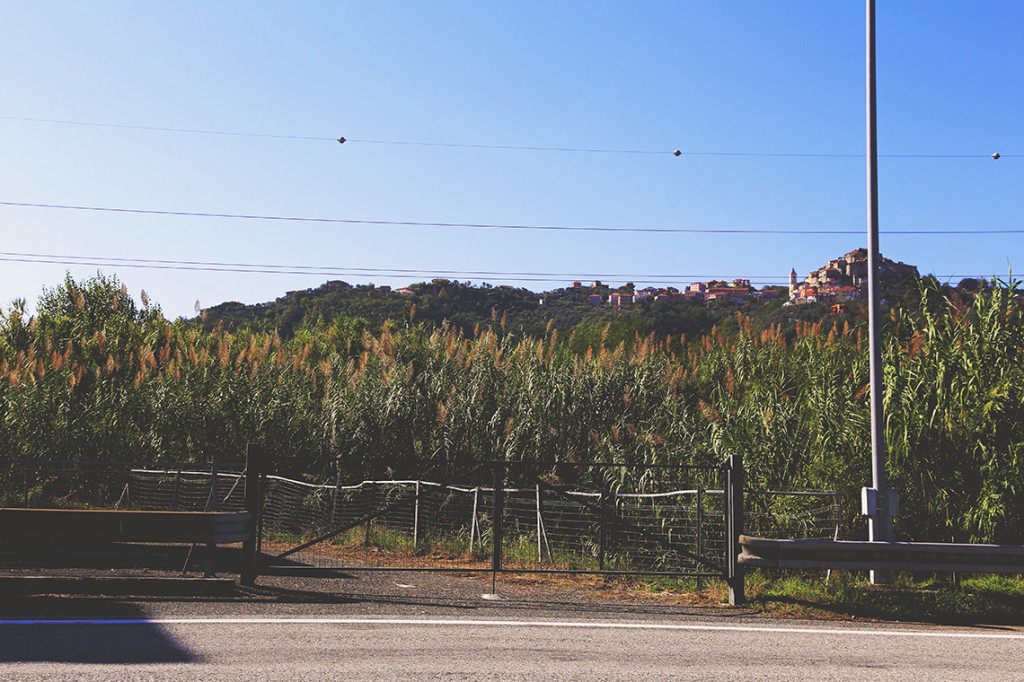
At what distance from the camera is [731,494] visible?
10961 mm

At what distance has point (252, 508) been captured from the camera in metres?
10.9

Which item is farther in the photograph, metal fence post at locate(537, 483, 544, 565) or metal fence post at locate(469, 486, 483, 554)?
metal fence post at locate(469, 486, 483, 554)

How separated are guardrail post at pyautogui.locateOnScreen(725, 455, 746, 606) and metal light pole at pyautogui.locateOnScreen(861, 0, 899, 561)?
5.78 feet

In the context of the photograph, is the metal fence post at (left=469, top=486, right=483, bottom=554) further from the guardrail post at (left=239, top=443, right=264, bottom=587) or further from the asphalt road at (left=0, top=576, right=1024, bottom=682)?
the guardrail post at (left=239, top=443, right=264, bottom=587)

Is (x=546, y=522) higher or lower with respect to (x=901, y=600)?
higher

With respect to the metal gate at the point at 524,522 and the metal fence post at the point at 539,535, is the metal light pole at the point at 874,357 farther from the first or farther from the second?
the metal fence post at the point at 539,535

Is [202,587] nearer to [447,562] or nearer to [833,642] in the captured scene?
[447,562]

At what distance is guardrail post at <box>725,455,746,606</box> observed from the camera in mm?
10578

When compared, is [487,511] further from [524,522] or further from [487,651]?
[487,651]

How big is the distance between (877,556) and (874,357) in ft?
9.61

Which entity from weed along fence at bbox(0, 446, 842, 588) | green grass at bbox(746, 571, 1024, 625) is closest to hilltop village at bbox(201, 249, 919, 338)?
weed along fence at bbox(0, 446, 842, 588)

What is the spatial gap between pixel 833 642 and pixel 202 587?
6.78 metres

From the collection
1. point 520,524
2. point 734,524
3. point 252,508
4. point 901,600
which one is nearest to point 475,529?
point 520,524

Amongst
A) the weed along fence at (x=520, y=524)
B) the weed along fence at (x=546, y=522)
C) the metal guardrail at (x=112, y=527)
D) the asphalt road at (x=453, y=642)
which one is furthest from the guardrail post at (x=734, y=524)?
the metal guardrail at (x=112, y=527)
